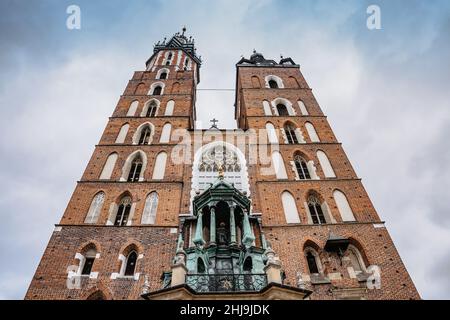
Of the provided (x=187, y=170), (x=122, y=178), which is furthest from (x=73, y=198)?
(x=187, y=170)

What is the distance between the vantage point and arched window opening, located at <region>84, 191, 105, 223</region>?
530 inches

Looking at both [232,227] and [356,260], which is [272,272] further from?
[356,260]

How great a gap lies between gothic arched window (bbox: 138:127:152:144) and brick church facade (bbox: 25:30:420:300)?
9 centimetres

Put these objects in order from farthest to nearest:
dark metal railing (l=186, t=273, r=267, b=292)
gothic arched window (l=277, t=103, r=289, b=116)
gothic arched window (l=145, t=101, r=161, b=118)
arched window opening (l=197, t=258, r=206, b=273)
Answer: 1. gothic arched window (l=277, t=103, r=289, b=116)
2. gothic arched window (l=145, t=101, r=161, b=118)
3. arched window opening (l=197, t=258, r=206, b=273)
4. dark metal railing (l=186, t=273, r=267, b=292)

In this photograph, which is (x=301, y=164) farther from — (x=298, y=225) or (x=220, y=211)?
(x=220, y=211)

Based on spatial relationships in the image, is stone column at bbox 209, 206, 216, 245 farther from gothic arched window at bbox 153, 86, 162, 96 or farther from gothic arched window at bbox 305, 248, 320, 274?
gothic arched window at bbox 153, 86, 162, 96

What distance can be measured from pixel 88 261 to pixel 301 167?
11289 mm

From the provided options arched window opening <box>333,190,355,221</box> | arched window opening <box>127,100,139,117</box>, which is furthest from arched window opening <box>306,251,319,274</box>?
arched window opening <box>127,100,139,117</box>

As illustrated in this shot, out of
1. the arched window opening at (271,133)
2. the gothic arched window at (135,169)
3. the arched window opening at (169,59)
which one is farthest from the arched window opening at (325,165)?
the arched window opening at (169,59)

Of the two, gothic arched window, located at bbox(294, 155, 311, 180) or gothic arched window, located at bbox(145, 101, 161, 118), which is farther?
gothic arched window, located at bbox(145, 101, 161, 118)

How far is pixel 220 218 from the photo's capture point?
12445mm

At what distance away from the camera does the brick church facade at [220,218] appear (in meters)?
10.5

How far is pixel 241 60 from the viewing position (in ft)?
91.1

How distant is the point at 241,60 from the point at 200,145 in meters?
13.2
